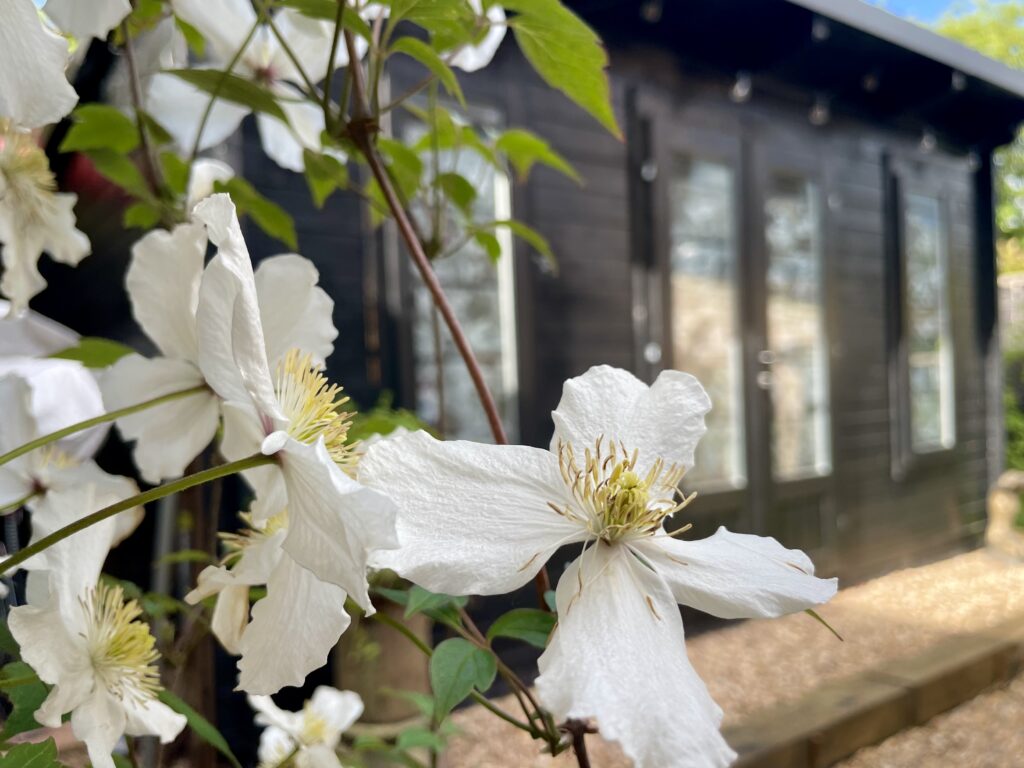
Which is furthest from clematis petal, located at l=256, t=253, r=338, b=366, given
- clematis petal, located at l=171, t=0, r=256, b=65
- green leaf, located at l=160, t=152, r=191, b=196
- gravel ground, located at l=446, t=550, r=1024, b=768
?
gravel ground, located at l=446, t=550, r=1024, b=768

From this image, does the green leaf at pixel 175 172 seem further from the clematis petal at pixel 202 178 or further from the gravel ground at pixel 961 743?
the gravel ground at pixel 961 743

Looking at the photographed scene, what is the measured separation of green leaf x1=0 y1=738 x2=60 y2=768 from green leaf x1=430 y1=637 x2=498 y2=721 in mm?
160

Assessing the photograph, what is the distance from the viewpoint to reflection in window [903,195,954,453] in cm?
612

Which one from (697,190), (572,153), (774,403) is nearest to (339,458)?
(572,153)

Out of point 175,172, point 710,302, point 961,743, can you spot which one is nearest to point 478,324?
point 710,302

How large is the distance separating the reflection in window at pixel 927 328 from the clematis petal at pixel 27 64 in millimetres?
6261

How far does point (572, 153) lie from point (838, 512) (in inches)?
112

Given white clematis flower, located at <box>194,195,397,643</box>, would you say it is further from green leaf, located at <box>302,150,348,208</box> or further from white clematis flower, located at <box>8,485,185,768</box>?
green leaf, located at <box>302,150,348,208</box>

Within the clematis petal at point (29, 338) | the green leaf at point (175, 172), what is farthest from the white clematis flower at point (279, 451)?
the clematis petal at point (29, 338)

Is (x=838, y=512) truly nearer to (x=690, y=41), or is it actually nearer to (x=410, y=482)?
(x=690, y=41)

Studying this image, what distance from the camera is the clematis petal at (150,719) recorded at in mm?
432

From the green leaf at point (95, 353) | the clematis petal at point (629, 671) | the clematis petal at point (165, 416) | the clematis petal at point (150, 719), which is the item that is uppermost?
the green leaf at point (95, 353)

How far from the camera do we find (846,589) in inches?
218

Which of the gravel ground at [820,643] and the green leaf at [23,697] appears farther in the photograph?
the gravel ground at [820,643]
